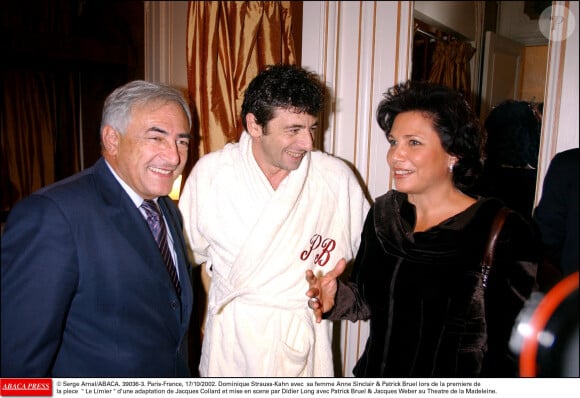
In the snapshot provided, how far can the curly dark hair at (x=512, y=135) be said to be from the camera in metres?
1.04

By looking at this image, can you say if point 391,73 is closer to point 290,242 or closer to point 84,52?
point 290,242

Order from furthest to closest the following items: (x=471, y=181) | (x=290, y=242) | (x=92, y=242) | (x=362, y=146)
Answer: (x=362, y=146) < (x=290, y=242) < (x=471, y=181) < (x=92, y=242)

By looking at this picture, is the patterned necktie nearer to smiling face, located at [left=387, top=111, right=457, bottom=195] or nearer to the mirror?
smiling face, located at [left=387, top=111, right=457, bottom=195]

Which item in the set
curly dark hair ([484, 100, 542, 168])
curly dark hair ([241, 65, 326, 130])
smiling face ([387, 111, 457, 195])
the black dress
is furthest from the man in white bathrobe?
curly dark hair ([484, 100, 542, 168])

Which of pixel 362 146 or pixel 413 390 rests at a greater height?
pixel 362 146

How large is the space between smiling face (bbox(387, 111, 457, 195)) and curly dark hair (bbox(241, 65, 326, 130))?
23cm

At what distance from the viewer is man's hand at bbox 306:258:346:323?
103 centimetres

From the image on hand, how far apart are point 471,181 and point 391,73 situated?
409 millimetres

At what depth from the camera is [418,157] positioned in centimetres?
96

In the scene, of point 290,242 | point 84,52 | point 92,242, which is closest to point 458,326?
point 290,242

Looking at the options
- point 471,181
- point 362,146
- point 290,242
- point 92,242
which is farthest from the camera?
point 362,146

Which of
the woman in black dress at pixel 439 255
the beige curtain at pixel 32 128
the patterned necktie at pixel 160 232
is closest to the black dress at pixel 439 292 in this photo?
the woman in black dress at pixel 439 255

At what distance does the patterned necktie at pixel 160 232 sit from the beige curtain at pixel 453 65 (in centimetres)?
78

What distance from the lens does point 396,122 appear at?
1.00 meters
